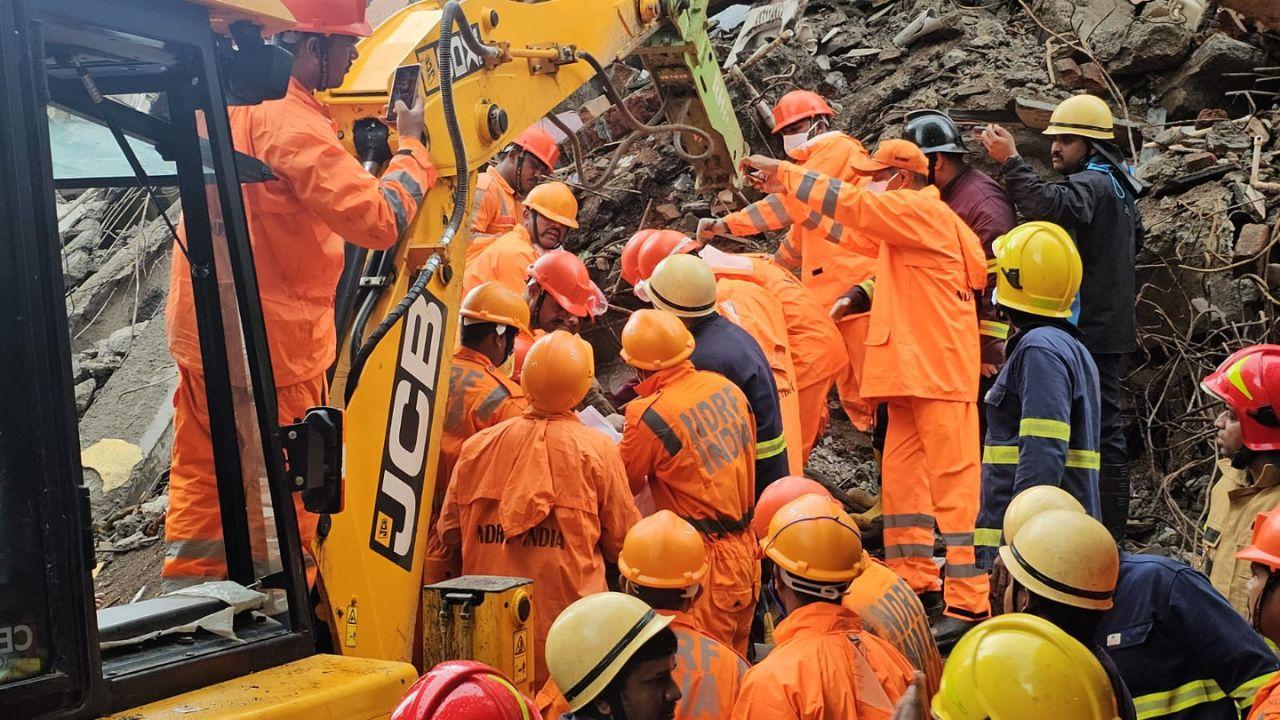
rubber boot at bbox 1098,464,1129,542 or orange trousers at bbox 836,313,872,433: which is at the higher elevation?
orange trousers at bbox 836,313,872,433

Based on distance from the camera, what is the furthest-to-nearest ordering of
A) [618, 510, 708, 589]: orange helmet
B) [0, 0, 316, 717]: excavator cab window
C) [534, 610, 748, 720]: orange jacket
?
[618, 510, 708, 589]: orange helmet, [534, 610, 748, 720]: orange jacket, [0, 0, 316, 717]: excavator cab window

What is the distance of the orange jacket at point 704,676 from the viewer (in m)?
3.40

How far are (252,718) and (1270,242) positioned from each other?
623 cm

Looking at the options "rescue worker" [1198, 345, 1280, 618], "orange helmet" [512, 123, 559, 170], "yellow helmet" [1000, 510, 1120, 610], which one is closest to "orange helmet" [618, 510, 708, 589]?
"yellow helmet" [1000, 510, 1120, 610]

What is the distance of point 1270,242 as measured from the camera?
670 centimetres

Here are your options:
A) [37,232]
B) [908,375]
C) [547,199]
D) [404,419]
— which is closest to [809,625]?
[404,419]

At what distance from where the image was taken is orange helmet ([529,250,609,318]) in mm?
6625

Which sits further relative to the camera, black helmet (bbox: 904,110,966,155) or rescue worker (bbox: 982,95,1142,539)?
black helmet (bbox: 904,110,966,155)

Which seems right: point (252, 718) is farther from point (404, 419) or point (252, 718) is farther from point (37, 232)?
point (404, 419)

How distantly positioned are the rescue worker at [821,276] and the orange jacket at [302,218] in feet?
10.6

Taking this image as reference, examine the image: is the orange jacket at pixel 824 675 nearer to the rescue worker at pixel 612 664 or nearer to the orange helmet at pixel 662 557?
the rescue worker at pixel 612 664

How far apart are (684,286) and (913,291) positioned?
1.30 metres

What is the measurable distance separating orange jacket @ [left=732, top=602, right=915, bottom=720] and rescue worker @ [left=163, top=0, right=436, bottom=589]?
1.24 metres

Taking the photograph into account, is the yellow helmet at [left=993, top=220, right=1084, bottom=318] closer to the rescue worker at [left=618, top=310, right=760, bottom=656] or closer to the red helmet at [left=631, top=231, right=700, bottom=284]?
the rescue worker at [left=618, top=310, right=760, bottom=656]
